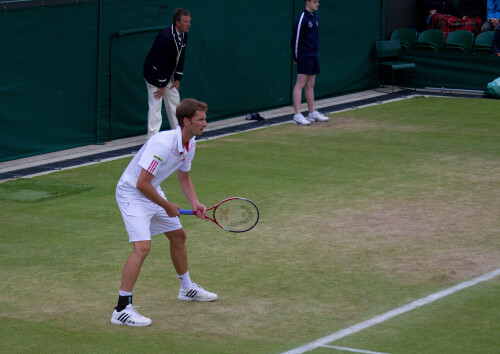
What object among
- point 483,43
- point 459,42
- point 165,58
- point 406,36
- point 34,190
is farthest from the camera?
point 406,36

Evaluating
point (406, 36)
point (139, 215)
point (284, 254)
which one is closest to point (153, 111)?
point (284, 254)

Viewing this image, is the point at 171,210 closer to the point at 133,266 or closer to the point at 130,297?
the point at 133,266

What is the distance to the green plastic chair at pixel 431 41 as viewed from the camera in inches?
894

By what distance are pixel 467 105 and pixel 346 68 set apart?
3104mm

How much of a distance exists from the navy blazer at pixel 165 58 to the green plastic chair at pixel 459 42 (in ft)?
29.8

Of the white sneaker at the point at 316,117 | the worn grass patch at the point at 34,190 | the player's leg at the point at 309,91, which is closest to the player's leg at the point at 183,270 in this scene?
the worn grass patch at the point at 34,190

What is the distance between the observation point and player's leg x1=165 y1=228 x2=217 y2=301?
8.01 m

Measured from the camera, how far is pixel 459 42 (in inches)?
892

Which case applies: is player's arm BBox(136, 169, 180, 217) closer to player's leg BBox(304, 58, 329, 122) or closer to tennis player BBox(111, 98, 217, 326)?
tennis player BBox(111, 98, 217, 326)

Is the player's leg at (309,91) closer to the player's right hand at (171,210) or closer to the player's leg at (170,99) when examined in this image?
the player's leg at (170,99)

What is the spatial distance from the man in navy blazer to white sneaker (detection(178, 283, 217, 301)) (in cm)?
783

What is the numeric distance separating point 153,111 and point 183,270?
7981mm

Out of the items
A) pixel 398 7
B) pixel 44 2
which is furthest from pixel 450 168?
pixel 398 7

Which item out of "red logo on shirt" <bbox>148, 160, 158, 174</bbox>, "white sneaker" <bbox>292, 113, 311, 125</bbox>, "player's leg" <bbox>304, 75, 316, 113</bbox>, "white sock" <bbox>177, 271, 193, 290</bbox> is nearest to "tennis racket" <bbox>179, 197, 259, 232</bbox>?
"white sock" <bbox>177, 271, 193, 290</bbox>
